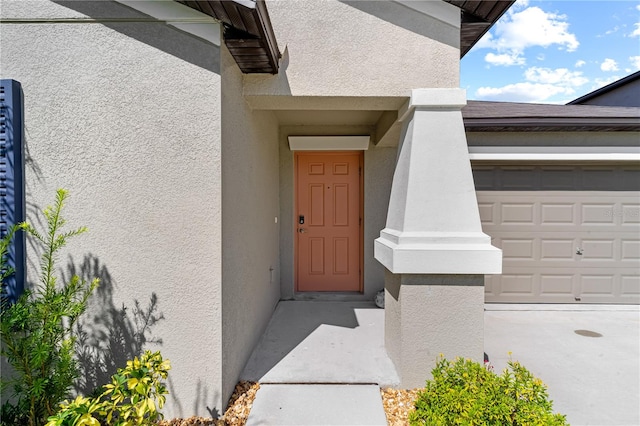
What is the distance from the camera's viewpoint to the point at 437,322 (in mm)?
2857

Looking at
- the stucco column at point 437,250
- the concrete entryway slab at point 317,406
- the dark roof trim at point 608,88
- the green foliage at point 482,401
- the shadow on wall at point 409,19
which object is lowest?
the concrete entryway slab at point 317,406

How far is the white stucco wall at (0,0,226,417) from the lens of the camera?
94.9 inches

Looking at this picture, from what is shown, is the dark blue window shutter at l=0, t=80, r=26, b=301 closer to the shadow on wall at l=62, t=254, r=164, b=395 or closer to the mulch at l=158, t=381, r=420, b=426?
the shadow on wall at l=62, t=254, r=164, b=395

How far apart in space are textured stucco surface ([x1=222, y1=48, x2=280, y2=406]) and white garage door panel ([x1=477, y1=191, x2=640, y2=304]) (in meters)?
3.69

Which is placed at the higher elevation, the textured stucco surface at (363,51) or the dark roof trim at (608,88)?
the dark roof trim at (608,88)

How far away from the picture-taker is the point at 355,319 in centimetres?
439

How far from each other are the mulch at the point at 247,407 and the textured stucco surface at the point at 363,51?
287 cm

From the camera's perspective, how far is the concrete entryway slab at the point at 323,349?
9.70 feet

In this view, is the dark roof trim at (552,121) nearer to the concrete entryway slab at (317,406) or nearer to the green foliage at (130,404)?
the concrete entryway slab at (317,406)

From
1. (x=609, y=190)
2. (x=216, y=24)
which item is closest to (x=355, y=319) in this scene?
(x=216, y=24)

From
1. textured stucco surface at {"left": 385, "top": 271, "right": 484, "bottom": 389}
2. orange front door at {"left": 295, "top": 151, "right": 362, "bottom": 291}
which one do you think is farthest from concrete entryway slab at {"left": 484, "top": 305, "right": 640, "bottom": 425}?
orange front door at {"left": 295, "top": 151, "right": 362, "bottom": 291}

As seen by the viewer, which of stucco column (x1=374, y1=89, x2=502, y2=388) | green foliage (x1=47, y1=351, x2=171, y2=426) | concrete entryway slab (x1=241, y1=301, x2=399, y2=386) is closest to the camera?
green foliage (x1=47, y1=351, x2=171, y2=426)

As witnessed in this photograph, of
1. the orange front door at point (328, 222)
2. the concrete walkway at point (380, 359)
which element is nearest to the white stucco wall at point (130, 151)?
the concrete walkway at point (380, 359)

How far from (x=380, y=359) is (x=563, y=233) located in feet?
13.6
